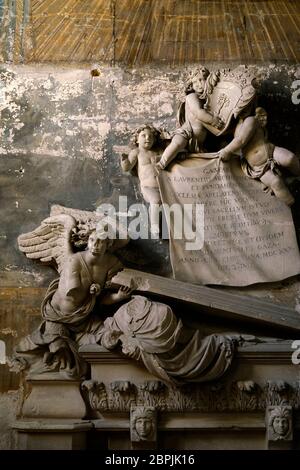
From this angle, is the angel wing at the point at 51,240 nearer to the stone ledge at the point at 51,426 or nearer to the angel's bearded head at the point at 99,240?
the angel's bearded head at the point at 99,240

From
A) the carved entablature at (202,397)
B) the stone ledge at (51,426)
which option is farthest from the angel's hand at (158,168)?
the stone ledge at (51,426)

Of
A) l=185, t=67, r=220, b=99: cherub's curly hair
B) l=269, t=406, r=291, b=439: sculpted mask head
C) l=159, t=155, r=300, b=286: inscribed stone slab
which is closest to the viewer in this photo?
l=269, t=406, r=291, b=439: sculpted mask head

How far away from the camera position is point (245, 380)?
5625 mm

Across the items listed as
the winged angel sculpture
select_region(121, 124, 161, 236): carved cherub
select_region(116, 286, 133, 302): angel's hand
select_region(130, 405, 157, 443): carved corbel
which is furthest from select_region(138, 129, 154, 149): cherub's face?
select_region(130, 405, 157, 443): carved corbel

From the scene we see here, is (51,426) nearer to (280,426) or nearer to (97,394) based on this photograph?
(97,394)

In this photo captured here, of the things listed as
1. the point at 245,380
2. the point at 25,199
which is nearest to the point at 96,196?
the point at 25,199

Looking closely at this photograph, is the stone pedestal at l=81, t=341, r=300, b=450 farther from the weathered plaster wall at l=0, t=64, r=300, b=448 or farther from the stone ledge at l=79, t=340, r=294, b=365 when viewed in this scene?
the weathered plaster wall at l=0, t=64, r=300, b=448

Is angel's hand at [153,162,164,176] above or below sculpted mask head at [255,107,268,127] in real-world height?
below

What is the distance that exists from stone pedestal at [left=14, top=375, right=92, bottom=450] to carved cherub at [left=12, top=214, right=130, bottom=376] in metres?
0.16

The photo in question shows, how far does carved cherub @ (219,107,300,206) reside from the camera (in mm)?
6258

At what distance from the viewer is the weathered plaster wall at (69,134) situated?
6.26m

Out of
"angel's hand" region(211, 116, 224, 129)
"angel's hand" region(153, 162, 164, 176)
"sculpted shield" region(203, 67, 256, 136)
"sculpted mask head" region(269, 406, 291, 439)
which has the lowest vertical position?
"sculpted mask head" region(269, 406, 291, 439)

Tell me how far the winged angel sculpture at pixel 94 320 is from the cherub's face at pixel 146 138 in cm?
75

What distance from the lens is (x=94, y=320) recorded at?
19.3 feet
